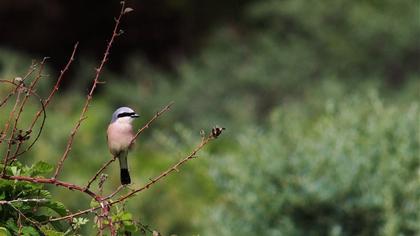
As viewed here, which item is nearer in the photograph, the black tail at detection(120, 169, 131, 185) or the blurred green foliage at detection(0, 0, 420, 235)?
the black tail at detection(120, 169, 131, 185)

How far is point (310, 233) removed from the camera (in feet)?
25.0

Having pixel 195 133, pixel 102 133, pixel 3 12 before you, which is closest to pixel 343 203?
pixel 102 133

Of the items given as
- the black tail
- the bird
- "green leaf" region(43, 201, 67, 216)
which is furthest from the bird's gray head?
"green leaf" region(43, 201, 67, 216)

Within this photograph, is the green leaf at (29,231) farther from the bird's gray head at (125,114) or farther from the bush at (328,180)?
the bush at (328,180)

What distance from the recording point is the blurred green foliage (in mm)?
7574

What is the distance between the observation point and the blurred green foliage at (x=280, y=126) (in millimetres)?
7574

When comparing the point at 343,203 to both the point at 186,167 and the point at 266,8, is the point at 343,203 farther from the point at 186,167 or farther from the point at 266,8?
the point at 266,8

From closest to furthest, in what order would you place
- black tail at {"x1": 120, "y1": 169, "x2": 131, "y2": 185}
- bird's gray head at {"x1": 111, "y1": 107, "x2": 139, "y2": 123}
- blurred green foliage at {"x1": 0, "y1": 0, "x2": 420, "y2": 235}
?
bird's gray head at {"x1": 111, "y1": 107, "x2": 139, "y2": 123}
black tail at {"x1": 120, "y1": 169, "x2": 131, "y2": 185}
blurred green foliage at {"x1": 0, "y1": 0, "x2": 420, "y2": 235}

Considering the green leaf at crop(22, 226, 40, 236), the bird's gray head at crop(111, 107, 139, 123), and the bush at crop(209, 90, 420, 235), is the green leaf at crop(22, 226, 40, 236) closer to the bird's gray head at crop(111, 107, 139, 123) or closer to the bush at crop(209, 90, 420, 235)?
the bird's gray head at crop(111, 107, 139, 123)

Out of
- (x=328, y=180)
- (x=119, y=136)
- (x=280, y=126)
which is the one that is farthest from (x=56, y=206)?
(x=280, y=126)

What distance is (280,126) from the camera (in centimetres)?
843

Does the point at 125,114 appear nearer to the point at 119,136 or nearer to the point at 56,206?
the point at 119,136

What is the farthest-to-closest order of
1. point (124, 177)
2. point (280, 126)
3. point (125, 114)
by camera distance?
point (280, 126) < point (124, 177) < point (125, 114)

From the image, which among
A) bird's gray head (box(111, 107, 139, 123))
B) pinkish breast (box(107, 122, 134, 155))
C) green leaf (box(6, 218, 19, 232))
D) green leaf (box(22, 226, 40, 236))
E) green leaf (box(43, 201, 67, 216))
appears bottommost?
green leaf (box(22, 226, 40, 236))
